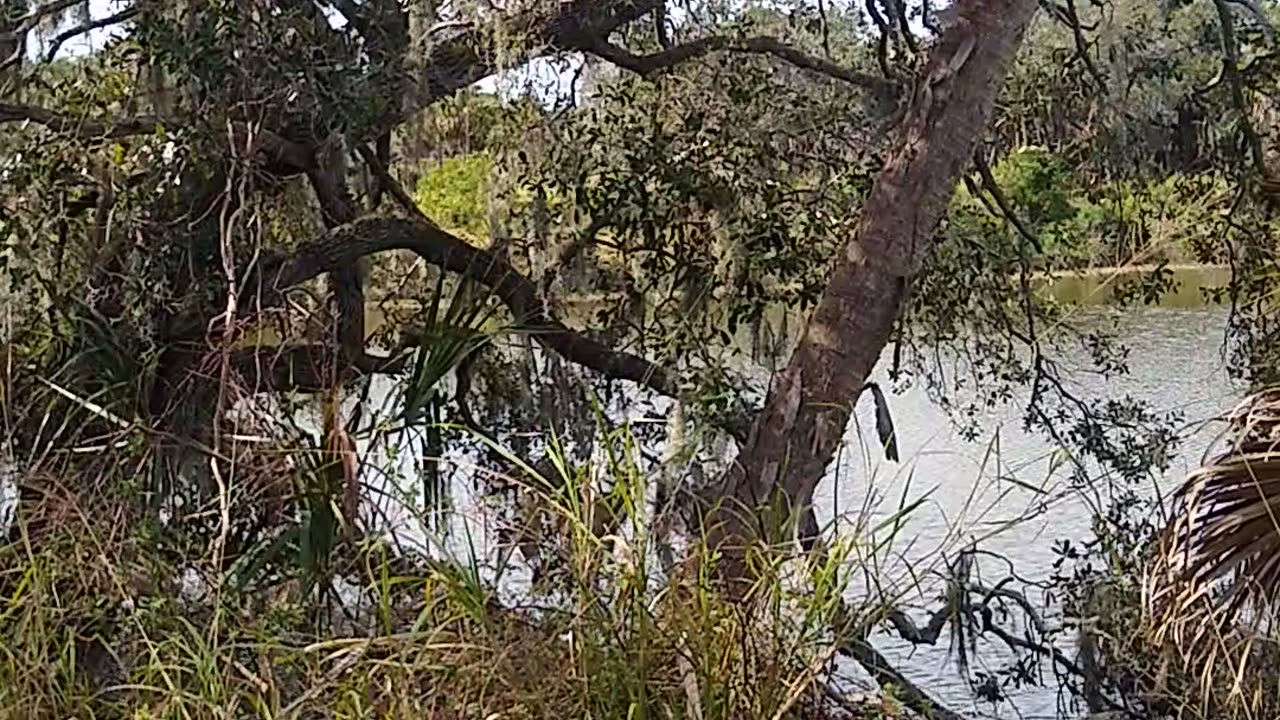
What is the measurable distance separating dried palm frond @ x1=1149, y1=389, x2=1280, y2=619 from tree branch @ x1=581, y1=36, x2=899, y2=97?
2.37m

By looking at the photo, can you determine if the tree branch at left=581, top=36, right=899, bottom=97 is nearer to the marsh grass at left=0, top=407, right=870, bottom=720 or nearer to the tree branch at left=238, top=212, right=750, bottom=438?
the tree branch at left=238, top=212, right=750, bottom=438

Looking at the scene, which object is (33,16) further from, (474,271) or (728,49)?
(728,49)

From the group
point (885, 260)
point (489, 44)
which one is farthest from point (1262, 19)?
point (489, 44)

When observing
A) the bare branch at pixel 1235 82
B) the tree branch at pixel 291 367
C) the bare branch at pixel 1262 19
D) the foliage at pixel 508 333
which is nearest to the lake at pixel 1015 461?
the foliage at pixel 508 333

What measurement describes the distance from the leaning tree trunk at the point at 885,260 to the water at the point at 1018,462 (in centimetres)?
43

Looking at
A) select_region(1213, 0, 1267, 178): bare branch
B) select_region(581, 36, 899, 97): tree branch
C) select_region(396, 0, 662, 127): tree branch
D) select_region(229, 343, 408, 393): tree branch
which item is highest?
select_region(1213, 0, 1267, 178): bare branch

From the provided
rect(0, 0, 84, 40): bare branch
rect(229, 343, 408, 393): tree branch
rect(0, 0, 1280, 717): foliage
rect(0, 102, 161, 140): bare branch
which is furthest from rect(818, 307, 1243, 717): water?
rect(0, 0, 84, 40): bare branch

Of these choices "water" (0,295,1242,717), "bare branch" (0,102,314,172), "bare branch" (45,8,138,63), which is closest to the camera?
"bare branch" (0,102,314,172)

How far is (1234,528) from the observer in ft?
6.86

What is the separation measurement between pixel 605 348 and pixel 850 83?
115 cm

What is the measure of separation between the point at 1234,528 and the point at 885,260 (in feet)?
3.71

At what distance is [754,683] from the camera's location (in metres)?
1.85

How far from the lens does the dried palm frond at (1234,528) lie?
207cm

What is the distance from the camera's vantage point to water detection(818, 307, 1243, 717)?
4.07m
